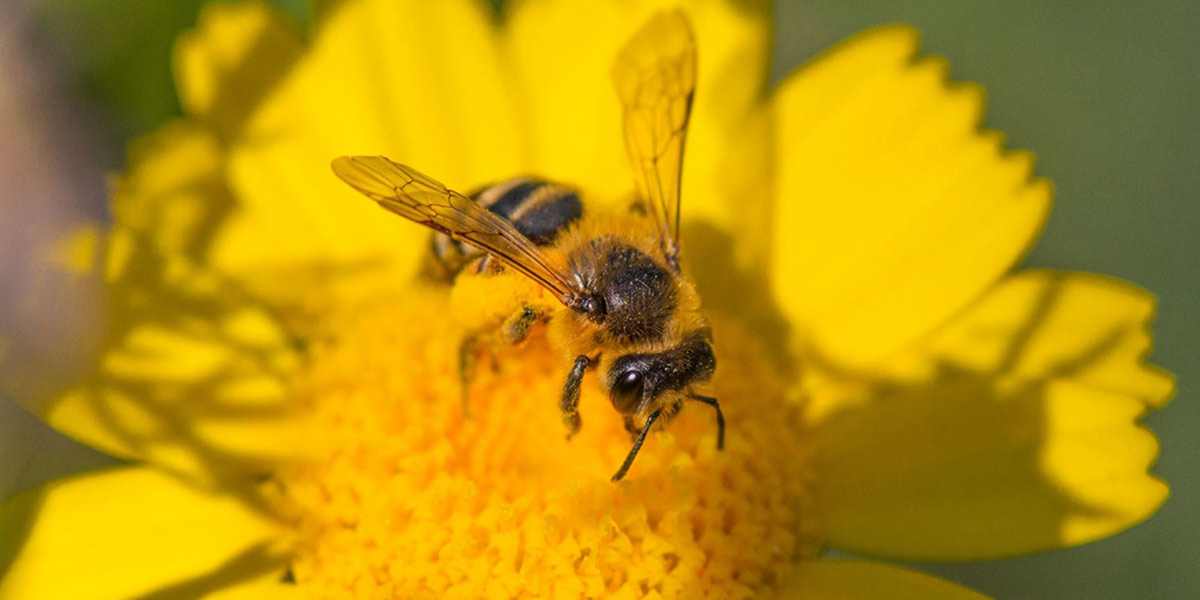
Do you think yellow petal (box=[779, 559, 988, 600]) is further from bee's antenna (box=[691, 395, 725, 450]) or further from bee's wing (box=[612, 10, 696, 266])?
bee's wing (box=[612, 10, 696, 266])

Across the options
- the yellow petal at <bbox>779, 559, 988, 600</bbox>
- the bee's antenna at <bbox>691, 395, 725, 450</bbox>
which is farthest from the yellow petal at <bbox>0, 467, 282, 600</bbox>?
the yellow petal at <bbox>779, 559, 988, 600</bbox>

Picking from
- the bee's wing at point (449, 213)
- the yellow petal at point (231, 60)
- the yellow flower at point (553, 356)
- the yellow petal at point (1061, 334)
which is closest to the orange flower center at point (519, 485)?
the yellow flower at point (553, 356)

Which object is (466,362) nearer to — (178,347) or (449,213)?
(449,213)

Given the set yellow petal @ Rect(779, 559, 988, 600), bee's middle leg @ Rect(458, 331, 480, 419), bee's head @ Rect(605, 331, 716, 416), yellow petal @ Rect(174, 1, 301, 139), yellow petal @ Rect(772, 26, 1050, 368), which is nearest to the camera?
bee's head @ Rect(605, 331, 716, 416)

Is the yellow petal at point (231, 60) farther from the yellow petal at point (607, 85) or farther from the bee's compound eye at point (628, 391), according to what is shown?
the bee's compound eye at point (628, 391)

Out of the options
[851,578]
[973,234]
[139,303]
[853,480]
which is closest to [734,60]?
[973,234]
